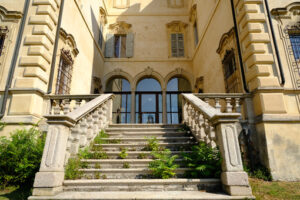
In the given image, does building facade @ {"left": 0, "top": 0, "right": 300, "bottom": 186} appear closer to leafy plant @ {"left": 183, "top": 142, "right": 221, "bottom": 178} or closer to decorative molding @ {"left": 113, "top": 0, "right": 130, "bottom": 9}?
decorative molding @ {"left": 113, "top": 0, "right": 130, "bottom": 9}

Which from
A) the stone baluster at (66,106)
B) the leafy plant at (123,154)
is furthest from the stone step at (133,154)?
the stone baluster at (66,106)

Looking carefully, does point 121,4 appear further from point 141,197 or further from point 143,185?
point 141,197

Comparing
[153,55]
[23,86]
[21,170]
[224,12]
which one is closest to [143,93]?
[153,55]

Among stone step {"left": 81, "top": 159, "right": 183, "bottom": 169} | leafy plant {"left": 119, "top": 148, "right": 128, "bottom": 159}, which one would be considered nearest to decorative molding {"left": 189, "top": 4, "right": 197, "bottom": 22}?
leafy plant {"left": 119, "top": 148, "right": 128, "bottom": 159}

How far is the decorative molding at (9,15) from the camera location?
6457 mm

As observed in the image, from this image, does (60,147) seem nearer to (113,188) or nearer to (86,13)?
(113,188)

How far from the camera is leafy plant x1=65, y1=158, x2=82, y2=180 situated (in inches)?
151

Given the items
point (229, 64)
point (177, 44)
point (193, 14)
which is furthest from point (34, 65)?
point (193, 14)

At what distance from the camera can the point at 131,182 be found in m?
3.63

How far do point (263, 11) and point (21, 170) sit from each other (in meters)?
8.84

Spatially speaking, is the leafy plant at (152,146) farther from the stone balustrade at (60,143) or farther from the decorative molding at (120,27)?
the decorative molding at (120,27)

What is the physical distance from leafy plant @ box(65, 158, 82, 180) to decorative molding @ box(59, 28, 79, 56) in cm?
538

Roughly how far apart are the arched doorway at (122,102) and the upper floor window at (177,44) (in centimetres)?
422

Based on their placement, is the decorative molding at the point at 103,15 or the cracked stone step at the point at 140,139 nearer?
the cracked stone step at the point at 140,139
